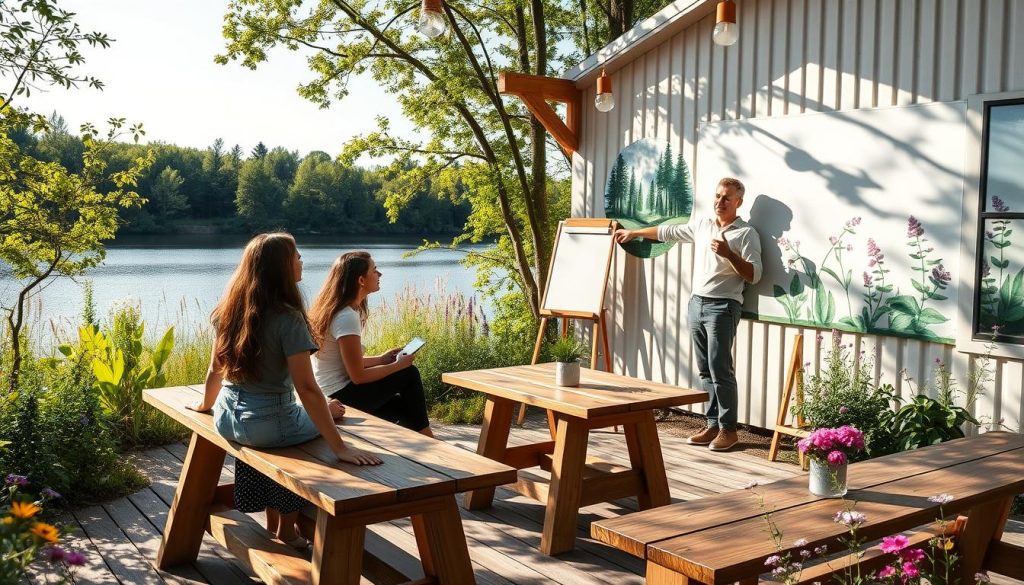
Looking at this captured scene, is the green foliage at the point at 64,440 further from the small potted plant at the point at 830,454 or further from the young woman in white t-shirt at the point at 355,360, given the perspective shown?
the small potted plant at the point at 830,454

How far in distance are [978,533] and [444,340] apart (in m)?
4.71

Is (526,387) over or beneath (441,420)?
over

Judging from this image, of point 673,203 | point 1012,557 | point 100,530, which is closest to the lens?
point 1012,557

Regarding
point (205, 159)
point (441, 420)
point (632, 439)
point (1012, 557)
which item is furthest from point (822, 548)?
point (205, 159)

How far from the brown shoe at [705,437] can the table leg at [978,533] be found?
239 centimetres

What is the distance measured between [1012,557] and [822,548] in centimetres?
151

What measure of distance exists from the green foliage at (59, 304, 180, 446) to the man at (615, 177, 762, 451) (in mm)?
3503

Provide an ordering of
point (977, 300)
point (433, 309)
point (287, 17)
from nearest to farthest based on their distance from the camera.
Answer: point (977, 300), point (287, 17), point (433, 309)

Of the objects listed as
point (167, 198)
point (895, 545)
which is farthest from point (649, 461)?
point (167, 198)

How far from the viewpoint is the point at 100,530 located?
385 cm

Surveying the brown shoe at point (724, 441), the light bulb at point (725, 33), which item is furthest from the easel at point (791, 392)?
the light bulb at point (725, 33)

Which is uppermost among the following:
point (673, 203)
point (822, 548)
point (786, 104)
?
point (786, 104)

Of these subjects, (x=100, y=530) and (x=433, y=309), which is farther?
(x=433, y=309)

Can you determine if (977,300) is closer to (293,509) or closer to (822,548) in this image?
(822,548)
